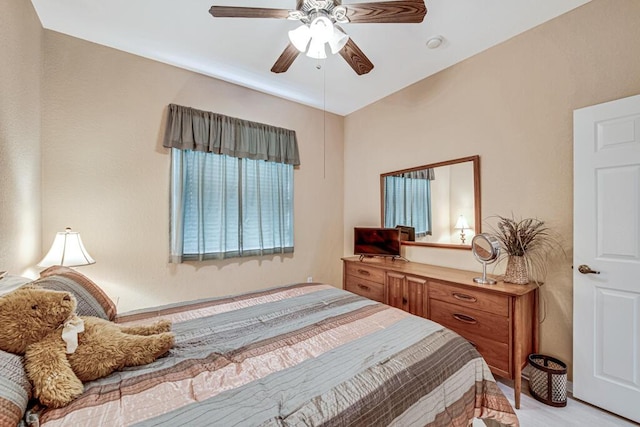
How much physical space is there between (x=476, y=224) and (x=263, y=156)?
2389 mm

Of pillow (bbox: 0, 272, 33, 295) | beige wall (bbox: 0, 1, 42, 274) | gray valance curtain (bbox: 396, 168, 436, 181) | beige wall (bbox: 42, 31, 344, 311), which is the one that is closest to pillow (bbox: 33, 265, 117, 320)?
pillow (bbox: 0, 272, 33, 295)

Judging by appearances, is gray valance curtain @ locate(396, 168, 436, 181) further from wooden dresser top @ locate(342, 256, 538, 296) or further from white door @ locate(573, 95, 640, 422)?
white door @ locate(573, 95, 640, 422)

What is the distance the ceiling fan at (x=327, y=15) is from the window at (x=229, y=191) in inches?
56.1

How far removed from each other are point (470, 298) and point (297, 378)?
1680 mm

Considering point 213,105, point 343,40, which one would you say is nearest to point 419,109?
point 343,40

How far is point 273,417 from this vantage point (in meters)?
0.83

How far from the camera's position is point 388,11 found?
4.97ft

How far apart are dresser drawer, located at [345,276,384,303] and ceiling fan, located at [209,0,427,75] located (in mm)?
2265

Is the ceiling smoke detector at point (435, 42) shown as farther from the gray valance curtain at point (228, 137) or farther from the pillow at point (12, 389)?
the pillow at point (12, 389)

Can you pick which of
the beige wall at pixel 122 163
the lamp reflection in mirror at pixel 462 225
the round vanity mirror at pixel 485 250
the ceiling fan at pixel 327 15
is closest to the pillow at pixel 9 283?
the beige wall at pixel 122 163

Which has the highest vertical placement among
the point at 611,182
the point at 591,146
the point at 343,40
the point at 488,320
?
the point at 343,40

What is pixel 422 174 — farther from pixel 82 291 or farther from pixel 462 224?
pixel 82 291

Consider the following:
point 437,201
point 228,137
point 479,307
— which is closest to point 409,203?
point 437,201

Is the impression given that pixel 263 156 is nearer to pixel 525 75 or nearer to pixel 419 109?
pixel 419 109
